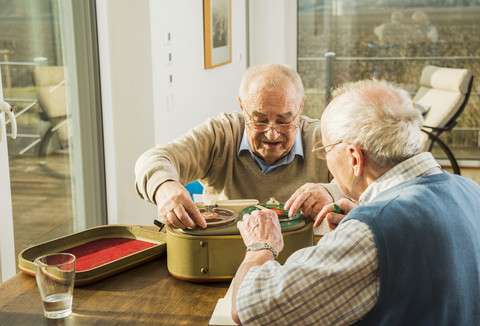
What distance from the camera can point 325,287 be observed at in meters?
1.08

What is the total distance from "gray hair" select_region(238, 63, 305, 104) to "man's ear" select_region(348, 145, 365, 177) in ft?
2.86

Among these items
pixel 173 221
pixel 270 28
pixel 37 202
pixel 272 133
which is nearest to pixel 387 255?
pixel 173 221

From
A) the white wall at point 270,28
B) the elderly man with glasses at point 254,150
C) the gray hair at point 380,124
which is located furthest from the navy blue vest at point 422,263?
the white wall at point 270,28

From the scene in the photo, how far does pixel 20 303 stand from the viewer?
1.41m

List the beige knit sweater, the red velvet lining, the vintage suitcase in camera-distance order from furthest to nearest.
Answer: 1. the beige knit sweater
2. the red velvet lining
3. the vintage suitcase

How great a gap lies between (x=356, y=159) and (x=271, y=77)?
2.99ft

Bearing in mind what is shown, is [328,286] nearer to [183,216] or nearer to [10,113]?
[183,216]

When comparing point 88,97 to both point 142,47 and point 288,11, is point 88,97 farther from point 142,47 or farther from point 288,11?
point 288,11

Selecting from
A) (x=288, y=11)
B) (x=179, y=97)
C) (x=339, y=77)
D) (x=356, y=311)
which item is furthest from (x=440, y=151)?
(x=356, y=311)

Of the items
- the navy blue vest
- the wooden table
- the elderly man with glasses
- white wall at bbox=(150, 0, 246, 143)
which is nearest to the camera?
Result: the navy blue vest

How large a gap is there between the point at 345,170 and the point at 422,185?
186 mm

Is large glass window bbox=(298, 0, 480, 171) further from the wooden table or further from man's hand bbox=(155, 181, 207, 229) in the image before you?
the wooden table

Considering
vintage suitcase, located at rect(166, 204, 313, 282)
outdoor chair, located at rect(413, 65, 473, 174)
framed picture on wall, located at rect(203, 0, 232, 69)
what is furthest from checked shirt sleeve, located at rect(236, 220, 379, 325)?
outdoor chair, located at rect(413, 65, 473, 174)

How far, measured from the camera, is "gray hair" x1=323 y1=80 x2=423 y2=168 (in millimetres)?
1201
